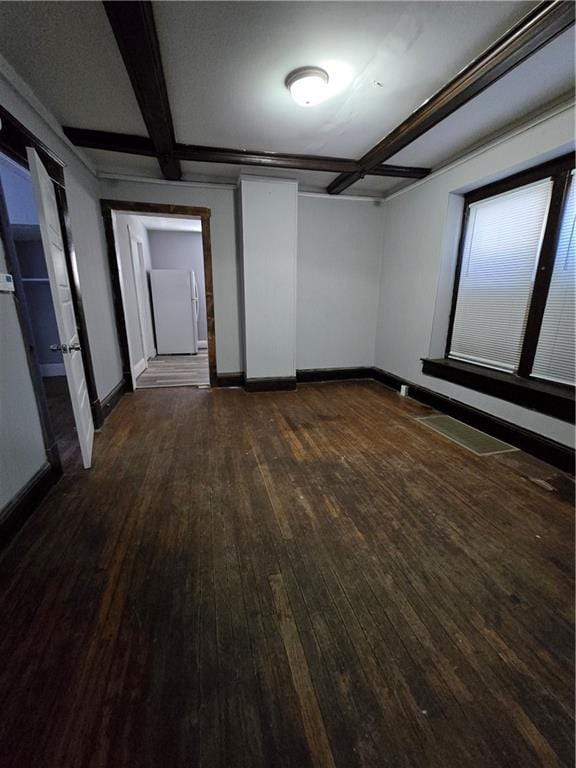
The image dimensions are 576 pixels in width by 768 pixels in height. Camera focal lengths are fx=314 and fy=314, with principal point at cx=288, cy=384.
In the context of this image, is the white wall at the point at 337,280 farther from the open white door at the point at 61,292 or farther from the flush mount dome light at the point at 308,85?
the open white door at the point at 61,292

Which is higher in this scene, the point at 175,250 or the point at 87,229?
the point at 175,250

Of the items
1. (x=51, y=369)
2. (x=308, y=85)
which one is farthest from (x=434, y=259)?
(x=51, y=369)

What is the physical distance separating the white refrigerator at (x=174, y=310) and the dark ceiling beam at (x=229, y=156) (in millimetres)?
3669

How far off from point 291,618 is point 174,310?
6.41 meters

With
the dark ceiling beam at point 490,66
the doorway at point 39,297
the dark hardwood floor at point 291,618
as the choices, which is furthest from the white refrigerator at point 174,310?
the dark ceiling beam at point 490,66

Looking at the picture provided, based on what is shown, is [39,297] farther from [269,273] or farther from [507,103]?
[507,103]

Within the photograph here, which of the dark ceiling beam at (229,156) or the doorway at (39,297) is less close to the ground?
the dark ceiling beam at (229,156)

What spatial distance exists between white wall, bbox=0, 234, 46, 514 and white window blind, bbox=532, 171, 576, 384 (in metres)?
3.75

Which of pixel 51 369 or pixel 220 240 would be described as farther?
pixel 51 369

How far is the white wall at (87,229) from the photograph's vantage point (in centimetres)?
203

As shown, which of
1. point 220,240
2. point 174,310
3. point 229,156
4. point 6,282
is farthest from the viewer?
point 174,310

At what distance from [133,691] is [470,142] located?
14.2 ft

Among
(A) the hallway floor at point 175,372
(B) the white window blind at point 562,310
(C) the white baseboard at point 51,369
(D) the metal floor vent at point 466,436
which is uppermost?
(B) the white window blind at point 562,310

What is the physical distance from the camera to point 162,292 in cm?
653
